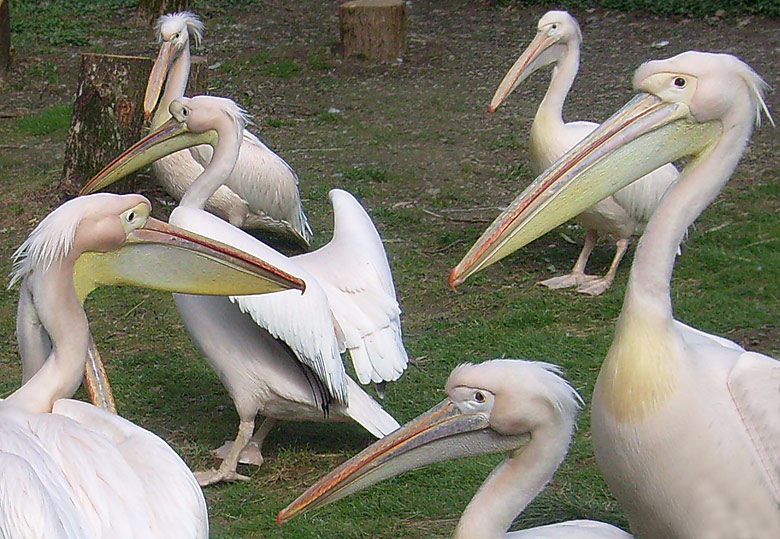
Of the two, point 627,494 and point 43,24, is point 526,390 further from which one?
point 43,24

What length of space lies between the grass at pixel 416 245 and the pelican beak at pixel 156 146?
0.73 meters

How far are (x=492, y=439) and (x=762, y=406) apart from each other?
0.57m

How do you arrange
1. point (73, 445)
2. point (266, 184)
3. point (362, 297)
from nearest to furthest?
point (73, 445)
point (362, 297)
point (266, 184)

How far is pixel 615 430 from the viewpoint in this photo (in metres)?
2.49

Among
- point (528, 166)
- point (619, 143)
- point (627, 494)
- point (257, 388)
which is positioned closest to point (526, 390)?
point (627, 494)

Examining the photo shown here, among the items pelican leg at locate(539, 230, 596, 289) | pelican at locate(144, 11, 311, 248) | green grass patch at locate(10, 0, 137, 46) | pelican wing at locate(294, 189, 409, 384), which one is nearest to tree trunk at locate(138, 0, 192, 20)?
green grass patch at locate(10, 0, 137, 46)

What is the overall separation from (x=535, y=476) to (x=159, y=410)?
1.85 m

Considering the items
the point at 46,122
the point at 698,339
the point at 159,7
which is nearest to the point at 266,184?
the point at 46,122

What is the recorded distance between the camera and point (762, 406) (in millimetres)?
2406

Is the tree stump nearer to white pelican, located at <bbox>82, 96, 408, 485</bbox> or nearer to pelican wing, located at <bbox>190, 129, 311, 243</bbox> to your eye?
pelican wing, located at <bbox>190, 129, 311, 243</bbox>

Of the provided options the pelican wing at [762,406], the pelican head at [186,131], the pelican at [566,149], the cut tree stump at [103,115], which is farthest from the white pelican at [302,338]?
the cut tree stump at [103,115]

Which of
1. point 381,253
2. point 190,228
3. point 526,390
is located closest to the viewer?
point 526,390

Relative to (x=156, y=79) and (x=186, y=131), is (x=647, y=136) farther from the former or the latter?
(x=156, y=79)

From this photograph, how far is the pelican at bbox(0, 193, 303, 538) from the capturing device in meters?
2.06
